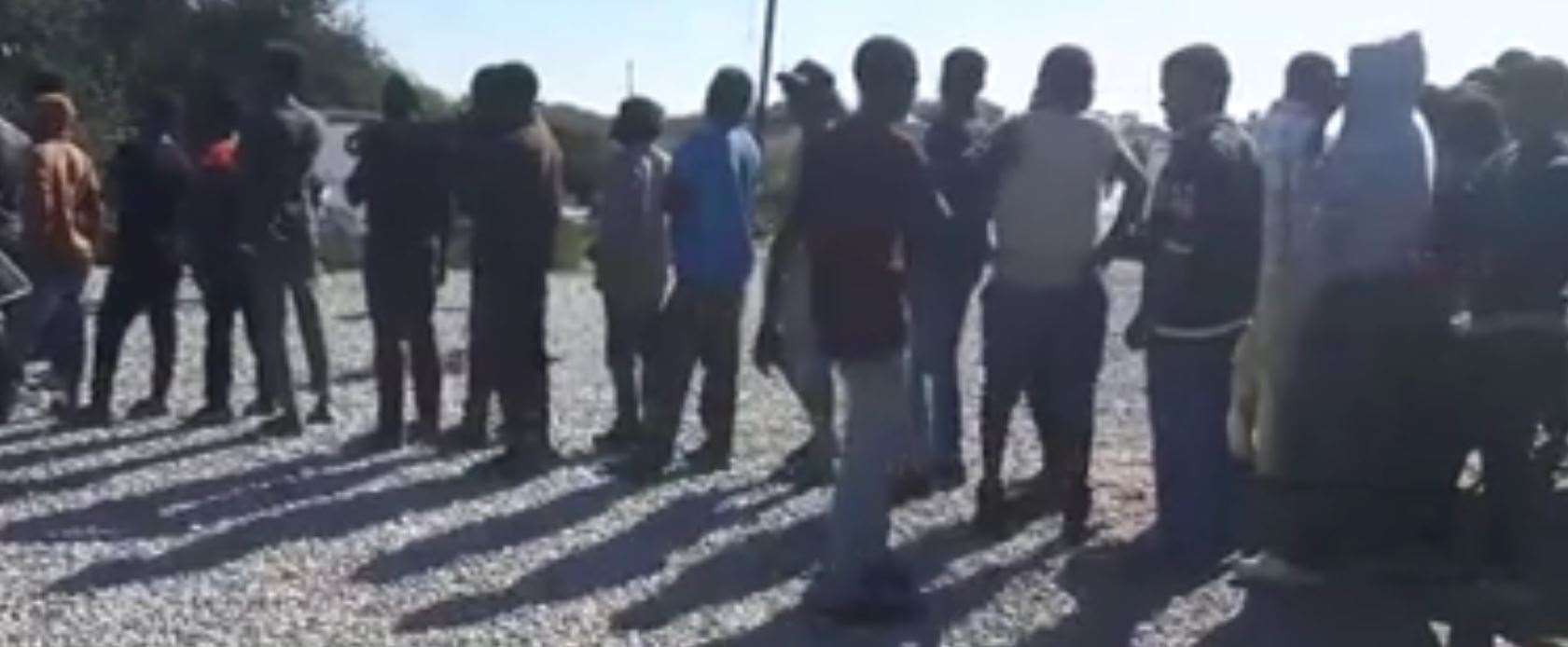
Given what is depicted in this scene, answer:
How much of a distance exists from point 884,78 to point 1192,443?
1784mm

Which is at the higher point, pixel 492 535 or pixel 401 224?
pixel 401 224

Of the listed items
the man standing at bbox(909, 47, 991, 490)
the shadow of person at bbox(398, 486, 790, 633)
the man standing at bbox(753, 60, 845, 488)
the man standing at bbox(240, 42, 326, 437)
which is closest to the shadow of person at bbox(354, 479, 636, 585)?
the shadow of person at bbox(398, 486, 790, 633)

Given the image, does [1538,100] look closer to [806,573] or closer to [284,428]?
[806,573]

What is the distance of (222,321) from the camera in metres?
13.1

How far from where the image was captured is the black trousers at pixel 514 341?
38.2ft

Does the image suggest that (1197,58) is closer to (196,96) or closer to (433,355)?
(433,355)

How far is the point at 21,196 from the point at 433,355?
2.05m

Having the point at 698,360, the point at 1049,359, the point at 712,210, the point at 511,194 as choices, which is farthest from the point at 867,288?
the point at 698,360

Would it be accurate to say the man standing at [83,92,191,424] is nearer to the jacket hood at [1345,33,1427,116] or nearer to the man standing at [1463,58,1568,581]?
the jacket hood at [1345,33,1427,116]

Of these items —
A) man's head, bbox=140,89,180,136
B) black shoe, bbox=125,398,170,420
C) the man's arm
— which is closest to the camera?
the man's arm

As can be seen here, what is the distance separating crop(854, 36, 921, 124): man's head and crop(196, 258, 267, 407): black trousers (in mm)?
4897

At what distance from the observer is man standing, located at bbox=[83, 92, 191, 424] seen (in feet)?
42.4

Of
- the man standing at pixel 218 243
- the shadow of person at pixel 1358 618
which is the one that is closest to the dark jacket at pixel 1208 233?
the shadow of person at pixel 1358 618

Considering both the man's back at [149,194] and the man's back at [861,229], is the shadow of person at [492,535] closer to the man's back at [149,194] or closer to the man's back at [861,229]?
the man's back at [861,229]
